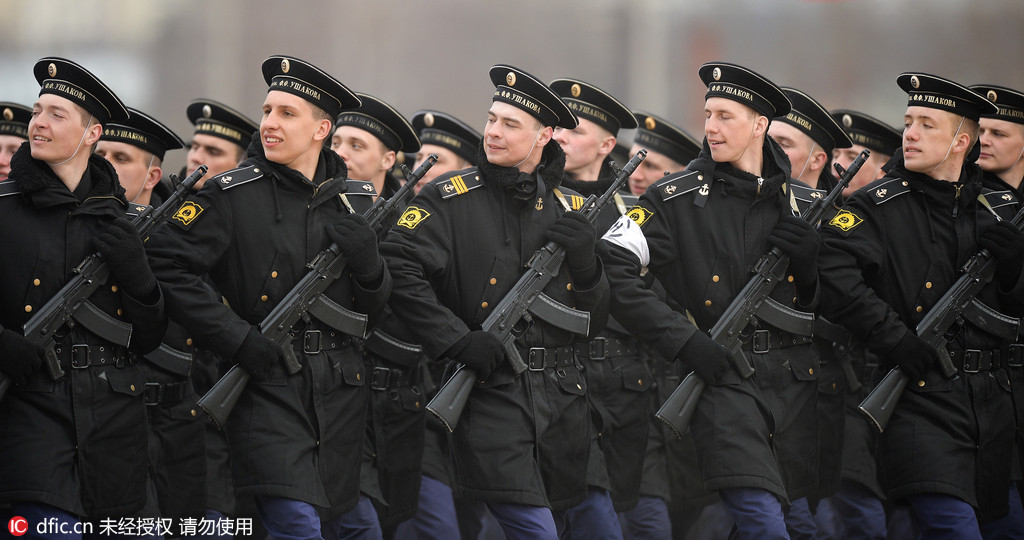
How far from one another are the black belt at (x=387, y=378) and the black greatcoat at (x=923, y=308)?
2.04 metres

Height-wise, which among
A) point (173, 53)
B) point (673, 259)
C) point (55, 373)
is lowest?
point (55, 373)

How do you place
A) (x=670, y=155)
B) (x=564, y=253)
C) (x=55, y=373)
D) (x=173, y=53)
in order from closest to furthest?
(x=55, y=373) < (x=564, y=253) < (x=670, y=155) < (x=173, y=53)

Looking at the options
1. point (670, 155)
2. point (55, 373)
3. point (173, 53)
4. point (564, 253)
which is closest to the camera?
point (55, 373)

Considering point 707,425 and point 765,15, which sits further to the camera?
point 765,15

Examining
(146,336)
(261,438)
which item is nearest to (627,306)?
(261,438)

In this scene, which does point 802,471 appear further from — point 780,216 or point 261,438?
point 261,438

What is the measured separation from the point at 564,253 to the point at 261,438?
150cm

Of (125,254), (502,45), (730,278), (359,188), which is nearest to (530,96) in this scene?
(359,188)

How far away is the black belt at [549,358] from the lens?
18.3ft

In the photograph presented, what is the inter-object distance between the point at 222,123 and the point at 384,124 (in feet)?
2.90

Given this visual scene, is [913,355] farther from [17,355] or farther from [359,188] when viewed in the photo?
[17,355]

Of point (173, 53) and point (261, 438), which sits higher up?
point (173, 53)

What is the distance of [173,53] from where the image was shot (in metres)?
10.6

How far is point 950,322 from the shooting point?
238 inches
